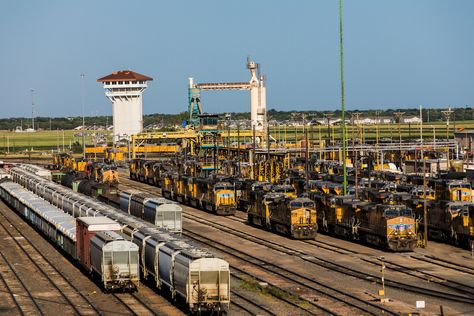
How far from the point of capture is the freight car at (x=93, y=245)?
1736 inches

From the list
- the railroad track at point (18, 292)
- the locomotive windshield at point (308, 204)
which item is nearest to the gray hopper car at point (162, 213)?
the locomotive windshield at point (308, 204)

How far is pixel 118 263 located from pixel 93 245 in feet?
10.4

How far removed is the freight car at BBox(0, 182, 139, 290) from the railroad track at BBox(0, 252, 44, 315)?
11.4 ft

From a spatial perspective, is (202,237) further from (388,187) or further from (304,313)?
(304,313)

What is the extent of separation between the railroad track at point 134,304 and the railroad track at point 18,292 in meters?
3.87

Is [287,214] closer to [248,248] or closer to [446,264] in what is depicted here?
[248,248]

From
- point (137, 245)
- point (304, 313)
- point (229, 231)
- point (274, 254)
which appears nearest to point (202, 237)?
point (229, 231)

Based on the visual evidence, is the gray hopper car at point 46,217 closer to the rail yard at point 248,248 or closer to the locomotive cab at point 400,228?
the rail yard at point 248,248

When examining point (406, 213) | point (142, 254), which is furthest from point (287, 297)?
point (406, 213)

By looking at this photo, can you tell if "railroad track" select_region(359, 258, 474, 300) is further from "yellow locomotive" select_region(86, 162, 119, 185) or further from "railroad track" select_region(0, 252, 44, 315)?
"yellow locomotive" select_region(86, 162, 119, 185)

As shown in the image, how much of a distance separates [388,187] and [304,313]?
38100 mm

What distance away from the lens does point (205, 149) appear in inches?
6029

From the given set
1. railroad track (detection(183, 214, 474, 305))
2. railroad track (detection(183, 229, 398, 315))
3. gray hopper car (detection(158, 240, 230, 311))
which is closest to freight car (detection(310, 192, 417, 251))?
railroad track (detection(183, 214, 474, 305))

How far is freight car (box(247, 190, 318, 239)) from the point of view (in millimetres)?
66688
